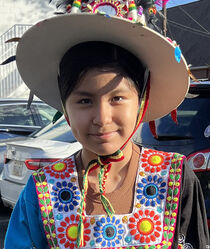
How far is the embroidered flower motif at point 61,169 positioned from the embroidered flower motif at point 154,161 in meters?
0.28

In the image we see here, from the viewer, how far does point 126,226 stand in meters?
1.41

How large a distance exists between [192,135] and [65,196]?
7.43 ft

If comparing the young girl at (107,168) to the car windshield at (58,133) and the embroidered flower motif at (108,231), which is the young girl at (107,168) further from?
the car windshield at (58,133)

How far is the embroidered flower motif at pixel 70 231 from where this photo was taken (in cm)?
140

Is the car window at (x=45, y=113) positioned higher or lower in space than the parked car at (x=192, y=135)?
lower

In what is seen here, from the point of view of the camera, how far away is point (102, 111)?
4.39ft

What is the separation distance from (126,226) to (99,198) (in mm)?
137

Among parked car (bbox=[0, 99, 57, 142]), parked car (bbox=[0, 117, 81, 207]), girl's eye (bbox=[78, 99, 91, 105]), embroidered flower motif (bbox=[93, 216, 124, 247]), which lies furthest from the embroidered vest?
parked car (bbox=[0, 99, 57, 142])

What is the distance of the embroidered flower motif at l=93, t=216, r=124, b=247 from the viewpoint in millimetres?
1386

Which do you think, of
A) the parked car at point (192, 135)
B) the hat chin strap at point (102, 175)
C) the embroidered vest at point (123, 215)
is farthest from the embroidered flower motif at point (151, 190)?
the parked car at point (192, 135)

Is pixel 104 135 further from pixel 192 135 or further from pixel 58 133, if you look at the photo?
pixel 58 133

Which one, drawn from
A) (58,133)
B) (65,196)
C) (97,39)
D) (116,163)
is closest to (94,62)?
(97,39)

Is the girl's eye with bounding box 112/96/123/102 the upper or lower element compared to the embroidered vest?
upper

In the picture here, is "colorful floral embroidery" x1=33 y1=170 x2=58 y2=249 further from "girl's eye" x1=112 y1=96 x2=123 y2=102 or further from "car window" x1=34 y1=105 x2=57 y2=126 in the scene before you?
"car window" x1=34 y1=105 x2=57 y2=126
